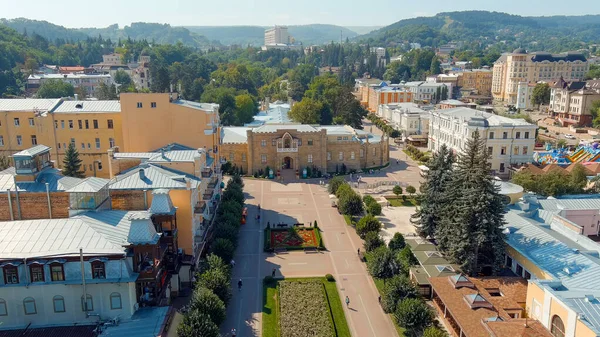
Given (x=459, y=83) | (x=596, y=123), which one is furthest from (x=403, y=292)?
(x=459, y=83)

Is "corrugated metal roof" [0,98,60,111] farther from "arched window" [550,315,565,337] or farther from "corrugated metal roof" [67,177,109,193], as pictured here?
"arched window" [550,315,565,337]

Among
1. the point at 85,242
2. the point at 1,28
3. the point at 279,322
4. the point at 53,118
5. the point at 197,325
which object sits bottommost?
the point at 279,322

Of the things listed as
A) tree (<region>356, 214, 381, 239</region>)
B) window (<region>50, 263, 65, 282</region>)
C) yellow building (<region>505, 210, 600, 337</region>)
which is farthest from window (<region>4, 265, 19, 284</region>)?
yellow building (<region>505, 210, 600, 337</region>)

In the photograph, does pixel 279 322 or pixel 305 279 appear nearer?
pixel 279 322

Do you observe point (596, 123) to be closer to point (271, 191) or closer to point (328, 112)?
point (328, 112)

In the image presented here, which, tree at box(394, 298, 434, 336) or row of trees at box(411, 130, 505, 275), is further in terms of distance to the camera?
row of trees at box(411, 130, 505, 275)

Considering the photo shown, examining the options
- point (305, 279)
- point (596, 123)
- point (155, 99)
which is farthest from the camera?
point (596, 123)
